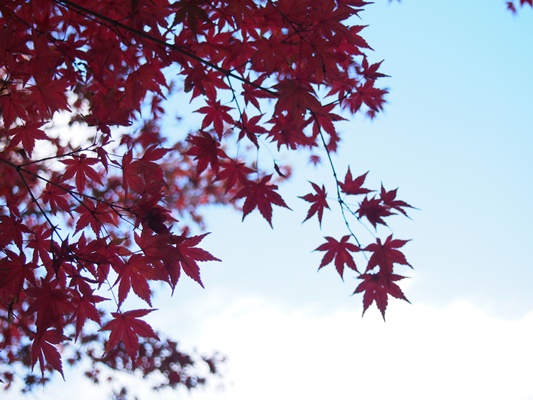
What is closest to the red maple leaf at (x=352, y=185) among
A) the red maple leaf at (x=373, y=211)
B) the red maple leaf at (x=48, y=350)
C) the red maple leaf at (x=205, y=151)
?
the red maple leaf at (x=373, y=211)

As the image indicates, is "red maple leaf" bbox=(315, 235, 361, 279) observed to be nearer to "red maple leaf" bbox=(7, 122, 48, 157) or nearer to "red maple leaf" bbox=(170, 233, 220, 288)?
"red maple leaf" bbox=(170, 233, 220, 288)

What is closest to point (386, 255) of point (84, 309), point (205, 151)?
point (205, 151)

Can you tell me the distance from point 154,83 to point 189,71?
20cm

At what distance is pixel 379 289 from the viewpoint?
2.41 m

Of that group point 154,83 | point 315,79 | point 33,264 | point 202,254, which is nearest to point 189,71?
point 154,83

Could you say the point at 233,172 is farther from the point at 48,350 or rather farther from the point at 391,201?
the point at 48,350

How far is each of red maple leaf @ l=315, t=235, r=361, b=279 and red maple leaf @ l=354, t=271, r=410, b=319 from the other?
13 centimetres

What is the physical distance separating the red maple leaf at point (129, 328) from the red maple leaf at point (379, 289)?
1.06m

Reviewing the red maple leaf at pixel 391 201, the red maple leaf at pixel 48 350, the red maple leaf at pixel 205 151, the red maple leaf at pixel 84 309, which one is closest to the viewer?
the red maple leaf at pixel 48 350

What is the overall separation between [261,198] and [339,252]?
0.51 meters

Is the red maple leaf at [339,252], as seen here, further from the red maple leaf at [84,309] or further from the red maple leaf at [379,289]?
the red maple leaf at [84,309]

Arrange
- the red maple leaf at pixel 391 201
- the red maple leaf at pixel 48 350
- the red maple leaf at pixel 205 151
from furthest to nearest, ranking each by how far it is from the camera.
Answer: the red maple leaf at pixel 205 151
the red maple leaf at pixel 391 201
the red maple leaf at pixel 48 350

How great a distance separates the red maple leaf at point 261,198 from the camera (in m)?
2.55

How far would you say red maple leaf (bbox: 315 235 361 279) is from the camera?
2572 millimetres
